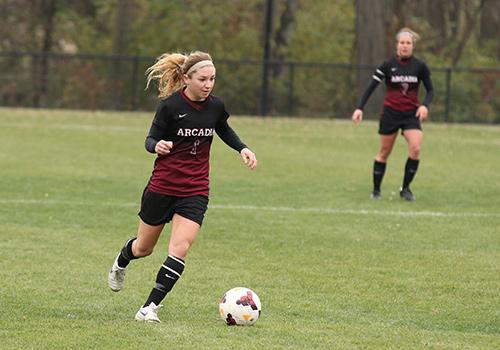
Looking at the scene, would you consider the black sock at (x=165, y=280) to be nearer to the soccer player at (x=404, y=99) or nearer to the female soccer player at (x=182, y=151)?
the female soccer player at (x=182, y=151)

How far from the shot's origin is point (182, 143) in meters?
8.10

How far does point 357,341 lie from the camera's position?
7.30 m

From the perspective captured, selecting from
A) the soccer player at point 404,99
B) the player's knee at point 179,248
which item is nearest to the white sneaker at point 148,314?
the player's knee at point 179,248

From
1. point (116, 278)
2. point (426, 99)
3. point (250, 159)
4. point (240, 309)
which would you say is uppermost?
point (250, 159)

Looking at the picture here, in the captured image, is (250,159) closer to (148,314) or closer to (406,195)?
(148,314)

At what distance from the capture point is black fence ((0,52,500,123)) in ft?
119

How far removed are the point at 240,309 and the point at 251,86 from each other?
1187 inches

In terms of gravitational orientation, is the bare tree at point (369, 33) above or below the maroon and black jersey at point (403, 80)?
below

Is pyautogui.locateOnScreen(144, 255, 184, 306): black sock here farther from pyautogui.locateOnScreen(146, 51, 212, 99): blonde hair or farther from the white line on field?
the white line on field

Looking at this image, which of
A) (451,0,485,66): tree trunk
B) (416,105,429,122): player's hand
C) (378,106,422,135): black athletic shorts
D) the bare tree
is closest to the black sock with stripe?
(416,105,429,122): player's hand

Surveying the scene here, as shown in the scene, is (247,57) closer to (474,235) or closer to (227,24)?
(227,24)

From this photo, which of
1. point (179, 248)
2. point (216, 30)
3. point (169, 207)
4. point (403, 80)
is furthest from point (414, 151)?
point (216, 30)

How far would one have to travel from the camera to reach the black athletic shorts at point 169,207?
8.02m

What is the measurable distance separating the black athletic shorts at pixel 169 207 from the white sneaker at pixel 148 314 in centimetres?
62
